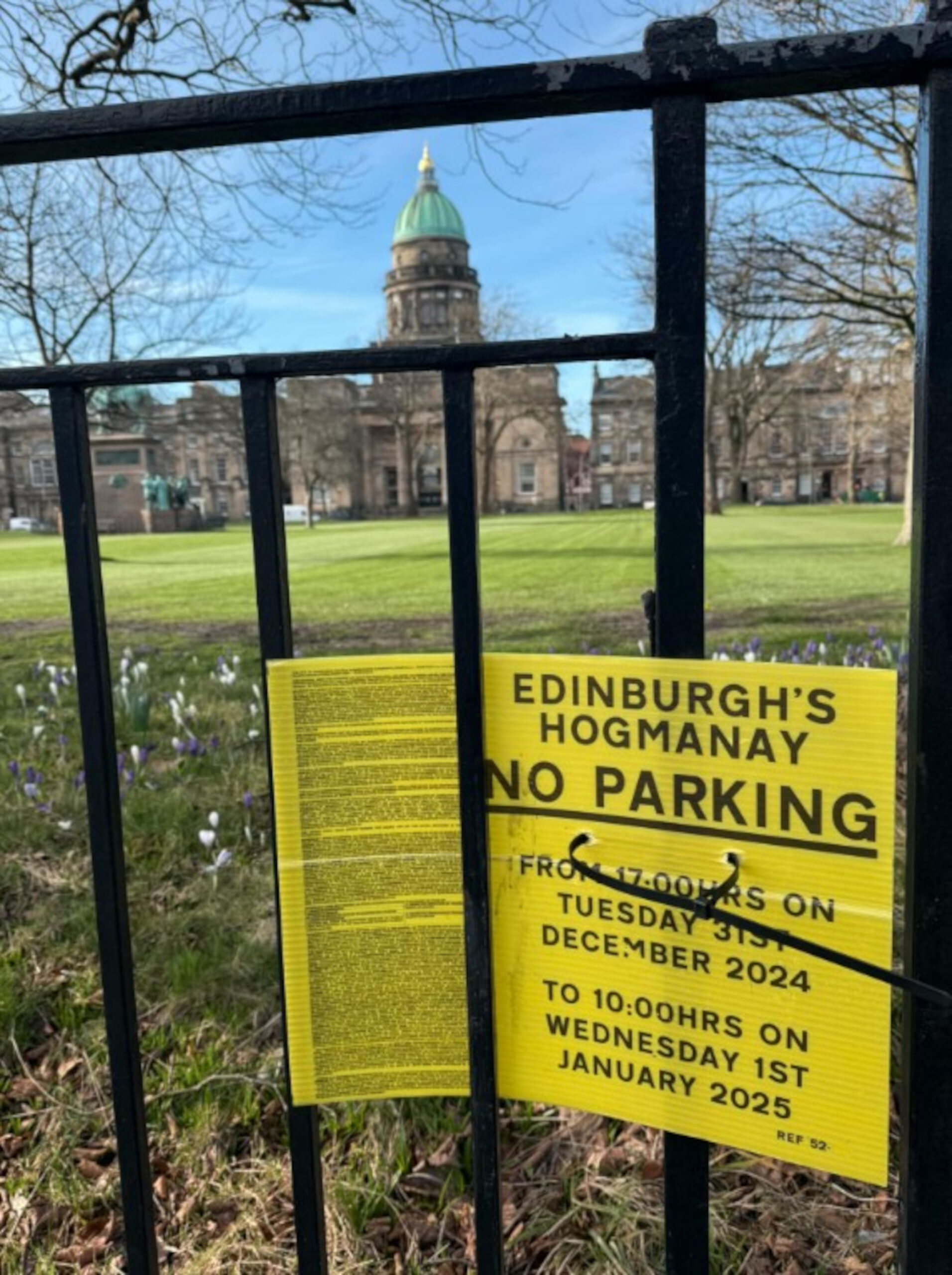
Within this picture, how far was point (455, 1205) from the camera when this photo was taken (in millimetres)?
1811

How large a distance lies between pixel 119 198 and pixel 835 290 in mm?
8407

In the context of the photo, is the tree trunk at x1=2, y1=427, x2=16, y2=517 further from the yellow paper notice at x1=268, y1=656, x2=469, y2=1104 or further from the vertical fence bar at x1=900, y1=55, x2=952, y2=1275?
the vertical fence bar at x1=900, y1=55, x2=952, y2=1275

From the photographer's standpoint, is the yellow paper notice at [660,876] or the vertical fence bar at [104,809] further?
the vertical fence bar at [104,809]

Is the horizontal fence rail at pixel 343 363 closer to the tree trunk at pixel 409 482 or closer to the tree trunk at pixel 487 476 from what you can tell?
the tree trunk at pixel 487 476

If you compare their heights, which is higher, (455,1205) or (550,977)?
(550,977)

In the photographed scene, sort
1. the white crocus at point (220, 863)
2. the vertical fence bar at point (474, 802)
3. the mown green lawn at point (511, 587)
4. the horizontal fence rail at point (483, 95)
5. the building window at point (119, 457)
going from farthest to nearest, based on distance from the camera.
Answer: the building window at point (119, 457) → the mown green lawn at point (511, 587) → the white crocus at point (220, 863) → the vertical fence bar at point (474, 802) → the horizontal fence rail at point (483, 95)

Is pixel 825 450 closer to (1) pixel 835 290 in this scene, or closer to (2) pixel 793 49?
(1) pixel 835 290

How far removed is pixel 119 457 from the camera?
39.7 meters

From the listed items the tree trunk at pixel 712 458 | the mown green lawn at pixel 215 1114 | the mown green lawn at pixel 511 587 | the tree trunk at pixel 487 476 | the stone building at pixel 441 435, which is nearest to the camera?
the mown green lawn at pixel 215 1114

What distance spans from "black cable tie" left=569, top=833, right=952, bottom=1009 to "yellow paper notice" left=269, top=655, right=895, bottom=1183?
0.05 feet

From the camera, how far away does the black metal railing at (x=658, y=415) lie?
96 cm

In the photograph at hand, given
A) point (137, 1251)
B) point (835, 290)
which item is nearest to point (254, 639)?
point (137, 1251)

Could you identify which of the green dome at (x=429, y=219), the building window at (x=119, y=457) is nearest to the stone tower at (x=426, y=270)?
the green dome at (x=429, y=219)

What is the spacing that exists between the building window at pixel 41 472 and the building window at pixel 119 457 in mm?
11076
